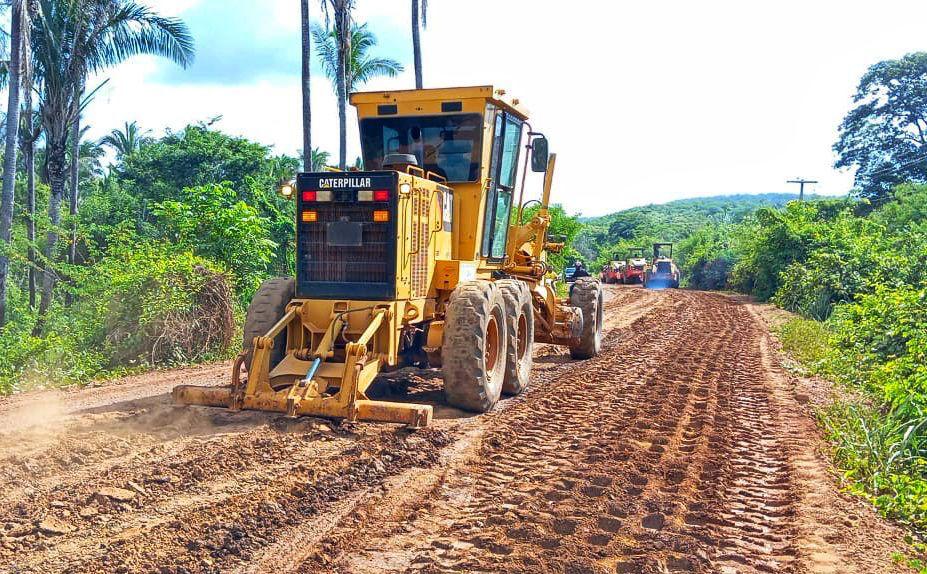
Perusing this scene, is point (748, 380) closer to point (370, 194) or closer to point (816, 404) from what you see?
point (816, 404)

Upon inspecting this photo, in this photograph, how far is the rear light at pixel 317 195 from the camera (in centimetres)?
741

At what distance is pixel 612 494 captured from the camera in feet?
16.8

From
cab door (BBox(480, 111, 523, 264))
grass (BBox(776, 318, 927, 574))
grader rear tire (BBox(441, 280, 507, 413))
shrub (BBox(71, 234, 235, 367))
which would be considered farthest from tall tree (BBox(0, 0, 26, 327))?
grass (BBox(776, 318, 927, 574))

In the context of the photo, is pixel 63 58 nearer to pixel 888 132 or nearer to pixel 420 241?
pixel 420 241

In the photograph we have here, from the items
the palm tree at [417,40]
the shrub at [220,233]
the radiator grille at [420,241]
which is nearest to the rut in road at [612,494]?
the radiator grille at [420,241]

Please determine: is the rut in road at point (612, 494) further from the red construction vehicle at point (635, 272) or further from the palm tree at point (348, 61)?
the red construction vehicle at point (635, 272)

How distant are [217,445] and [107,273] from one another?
676cm

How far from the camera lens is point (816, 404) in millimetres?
8359

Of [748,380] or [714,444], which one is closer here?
[714,444]

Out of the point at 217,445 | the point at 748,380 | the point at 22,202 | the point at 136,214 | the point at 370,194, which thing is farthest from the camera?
the point at 22,202

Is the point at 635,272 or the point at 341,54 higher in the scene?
the point at 341,54

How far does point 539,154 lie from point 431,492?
585 cm

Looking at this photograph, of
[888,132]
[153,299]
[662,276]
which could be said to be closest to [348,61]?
[153,299]

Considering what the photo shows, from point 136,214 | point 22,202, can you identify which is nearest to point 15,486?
point 136,214
